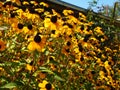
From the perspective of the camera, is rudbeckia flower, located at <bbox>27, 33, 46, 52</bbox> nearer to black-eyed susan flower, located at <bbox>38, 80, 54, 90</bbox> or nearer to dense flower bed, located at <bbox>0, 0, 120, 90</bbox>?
dense flower bed, located at <bbox>0, 0, 120, 90</bbox>

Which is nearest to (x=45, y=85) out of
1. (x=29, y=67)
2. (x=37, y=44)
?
→ (x=29, y=67)

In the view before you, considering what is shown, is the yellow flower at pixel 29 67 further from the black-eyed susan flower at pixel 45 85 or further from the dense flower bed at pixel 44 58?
the black-eyed susan flower at pixel 45 85

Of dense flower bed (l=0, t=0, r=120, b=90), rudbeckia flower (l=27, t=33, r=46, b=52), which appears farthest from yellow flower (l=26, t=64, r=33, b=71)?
rudbeckia flower (l=27, t=33, r=46, b=52)

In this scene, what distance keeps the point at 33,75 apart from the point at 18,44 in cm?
70

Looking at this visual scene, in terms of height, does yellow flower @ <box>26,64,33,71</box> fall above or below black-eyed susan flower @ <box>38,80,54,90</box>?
above

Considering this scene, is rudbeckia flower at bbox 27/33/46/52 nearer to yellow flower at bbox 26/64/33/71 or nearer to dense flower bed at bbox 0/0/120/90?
dense flower bed at bbox 0/0/120/90

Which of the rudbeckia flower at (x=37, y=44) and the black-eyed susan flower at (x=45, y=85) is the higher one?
the rudbeckia flower at (x=37, y=44)

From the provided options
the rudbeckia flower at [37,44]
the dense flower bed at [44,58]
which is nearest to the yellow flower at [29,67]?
the dense flower bed at [44,58]

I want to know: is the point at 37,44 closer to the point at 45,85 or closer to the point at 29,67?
the point at 29,67

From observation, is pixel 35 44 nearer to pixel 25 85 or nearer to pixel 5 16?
pixel 25 85

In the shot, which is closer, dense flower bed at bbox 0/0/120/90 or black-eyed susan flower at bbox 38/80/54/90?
dense flower bed at bbox 0/0/120/90

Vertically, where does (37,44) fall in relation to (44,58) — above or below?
above

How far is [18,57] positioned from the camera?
145 inches

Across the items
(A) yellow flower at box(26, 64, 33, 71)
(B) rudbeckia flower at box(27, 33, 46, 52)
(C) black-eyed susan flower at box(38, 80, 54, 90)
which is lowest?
(C) black-eyed susan flower at box(38, 80, 54, 90)
